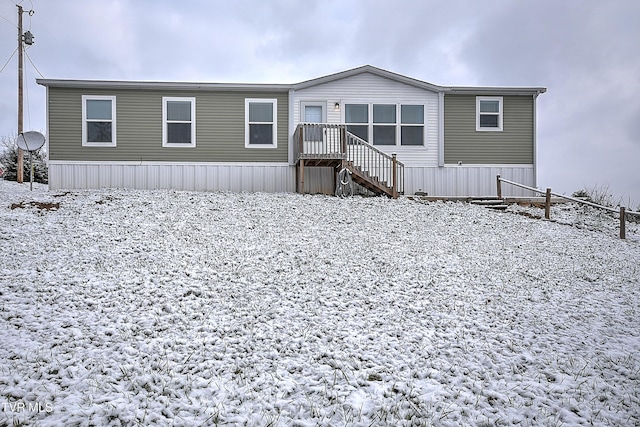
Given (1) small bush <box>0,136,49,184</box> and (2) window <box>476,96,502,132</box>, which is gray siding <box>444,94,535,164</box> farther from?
(1) small bush <box>0,136,49,184</box>

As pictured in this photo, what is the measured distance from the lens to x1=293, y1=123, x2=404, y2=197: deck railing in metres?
13.2

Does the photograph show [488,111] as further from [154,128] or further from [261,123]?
[154,128]

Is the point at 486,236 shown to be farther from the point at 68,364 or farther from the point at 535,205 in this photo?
the point at 68,364

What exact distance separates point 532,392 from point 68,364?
4428 millimetres

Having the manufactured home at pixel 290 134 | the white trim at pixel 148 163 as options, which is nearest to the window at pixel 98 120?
the manufactured home at pixel 290 134

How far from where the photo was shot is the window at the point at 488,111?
15422 mm

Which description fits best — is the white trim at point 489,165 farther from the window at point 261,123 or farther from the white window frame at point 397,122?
the window at point 261,123

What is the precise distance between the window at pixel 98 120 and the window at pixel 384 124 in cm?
975

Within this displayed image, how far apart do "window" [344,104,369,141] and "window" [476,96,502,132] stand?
4.47m

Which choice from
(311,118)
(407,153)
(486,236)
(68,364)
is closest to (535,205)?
(407,153)

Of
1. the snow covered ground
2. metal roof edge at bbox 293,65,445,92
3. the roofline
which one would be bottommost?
the snow covered ground

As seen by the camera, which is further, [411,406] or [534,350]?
[534,350]

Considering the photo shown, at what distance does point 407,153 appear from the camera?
1517 cm

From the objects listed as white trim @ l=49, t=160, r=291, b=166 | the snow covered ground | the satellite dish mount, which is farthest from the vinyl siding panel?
the satellite dish mount
